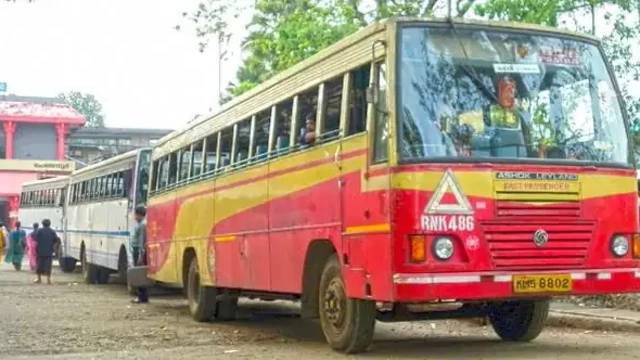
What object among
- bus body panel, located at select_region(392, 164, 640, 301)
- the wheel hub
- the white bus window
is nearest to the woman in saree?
the white bus window

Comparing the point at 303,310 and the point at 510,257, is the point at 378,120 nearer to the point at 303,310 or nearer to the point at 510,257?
the point at 510,257

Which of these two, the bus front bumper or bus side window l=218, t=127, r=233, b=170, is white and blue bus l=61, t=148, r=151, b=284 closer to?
bus side window l=218, t=127, r=233, b=170

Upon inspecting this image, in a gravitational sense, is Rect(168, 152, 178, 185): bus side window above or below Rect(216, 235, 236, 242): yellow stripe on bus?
above

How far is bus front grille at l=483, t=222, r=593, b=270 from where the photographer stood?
28.3 ft

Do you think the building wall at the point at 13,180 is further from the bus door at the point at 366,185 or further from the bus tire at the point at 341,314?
the bus door at the point at 366,185

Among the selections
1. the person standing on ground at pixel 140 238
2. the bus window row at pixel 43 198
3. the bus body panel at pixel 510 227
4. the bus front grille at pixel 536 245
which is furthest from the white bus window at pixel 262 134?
the bus window row at pixel 43 198

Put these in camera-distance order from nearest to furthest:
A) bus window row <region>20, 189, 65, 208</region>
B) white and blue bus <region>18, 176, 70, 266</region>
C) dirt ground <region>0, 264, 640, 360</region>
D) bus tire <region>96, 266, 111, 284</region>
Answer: dirt ground <region>0, 264, 640, 360</region>
bus tire <region>96, 266, 111, 284</region>
white and blue bus <region>18, 176, 70, 266</region>
bus window row <region>20, 189, 65, 208</region>

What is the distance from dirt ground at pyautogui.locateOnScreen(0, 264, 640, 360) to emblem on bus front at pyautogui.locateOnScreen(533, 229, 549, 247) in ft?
4.06

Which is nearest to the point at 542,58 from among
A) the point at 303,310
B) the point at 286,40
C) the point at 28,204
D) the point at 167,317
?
the point at 303,310

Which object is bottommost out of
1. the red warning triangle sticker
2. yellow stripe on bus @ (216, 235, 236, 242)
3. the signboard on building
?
yellow stripe on bus @ (216, 235, 236, 242)

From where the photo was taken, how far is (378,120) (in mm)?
8891

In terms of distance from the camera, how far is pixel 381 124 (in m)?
8.83

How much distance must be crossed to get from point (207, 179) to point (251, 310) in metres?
3.47

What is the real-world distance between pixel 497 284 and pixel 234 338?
450 cm
